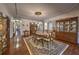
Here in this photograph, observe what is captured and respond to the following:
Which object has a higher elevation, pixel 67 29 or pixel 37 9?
pixel 37 9

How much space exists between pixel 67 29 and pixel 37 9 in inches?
27.9

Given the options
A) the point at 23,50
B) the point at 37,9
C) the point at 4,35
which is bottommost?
the point at 23,50

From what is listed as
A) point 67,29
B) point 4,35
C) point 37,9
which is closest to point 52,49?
point 67,29

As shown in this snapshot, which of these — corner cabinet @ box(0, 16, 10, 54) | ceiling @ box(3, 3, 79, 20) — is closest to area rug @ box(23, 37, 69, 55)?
corner cabinet @ box(0, 16, 10, 54)

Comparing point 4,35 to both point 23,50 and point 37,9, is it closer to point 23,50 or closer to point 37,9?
point 23,50

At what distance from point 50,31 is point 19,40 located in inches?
25.1

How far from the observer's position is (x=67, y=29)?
250cm

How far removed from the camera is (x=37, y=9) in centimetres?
245

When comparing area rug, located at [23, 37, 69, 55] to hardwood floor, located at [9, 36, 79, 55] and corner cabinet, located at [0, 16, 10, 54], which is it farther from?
corner cabinet, located at [0, 16, 10, 54]

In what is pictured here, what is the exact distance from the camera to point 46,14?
249 cm

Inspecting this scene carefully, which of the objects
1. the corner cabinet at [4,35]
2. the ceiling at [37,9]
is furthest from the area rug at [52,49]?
the ceiling at [37,9]

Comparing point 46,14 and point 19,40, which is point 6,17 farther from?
point 46,14

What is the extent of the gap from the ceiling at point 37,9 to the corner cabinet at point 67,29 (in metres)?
0.19

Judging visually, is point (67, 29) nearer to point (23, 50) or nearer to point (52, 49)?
point (52, 49)
